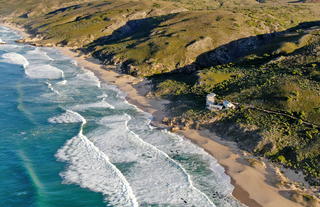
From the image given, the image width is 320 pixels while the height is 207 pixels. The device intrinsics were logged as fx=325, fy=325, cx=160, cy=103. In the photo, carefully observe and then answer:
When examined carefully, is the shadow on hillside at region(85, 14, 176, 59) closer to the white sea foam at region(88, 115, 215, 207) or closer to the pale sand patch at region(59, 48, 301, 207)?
the pale sand patch at region(59, 48, 301, 207)

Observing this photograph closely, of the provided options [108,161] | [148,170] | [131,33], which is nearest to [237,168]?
[148,170]

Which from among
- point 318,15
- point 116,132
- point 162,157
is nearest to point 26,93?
point 116,132

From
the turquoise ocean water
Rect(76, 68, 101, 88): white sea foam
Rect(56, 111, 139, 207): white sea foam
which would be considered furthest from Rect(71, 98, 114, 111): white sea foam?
Rect(56, 111, 139, 207): white sea foam

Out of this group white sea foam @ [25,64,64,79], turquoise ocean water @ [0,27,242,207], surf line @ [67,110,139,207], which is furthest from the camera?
white sea foam @ [25,64,64,79]

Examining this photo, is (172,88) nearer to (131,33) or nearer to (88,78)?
(88,78)

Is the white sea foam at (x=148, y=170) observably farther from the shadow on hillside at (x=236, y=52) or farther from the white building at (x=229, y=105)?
the shadow on hillside at (x=236, y=52)
